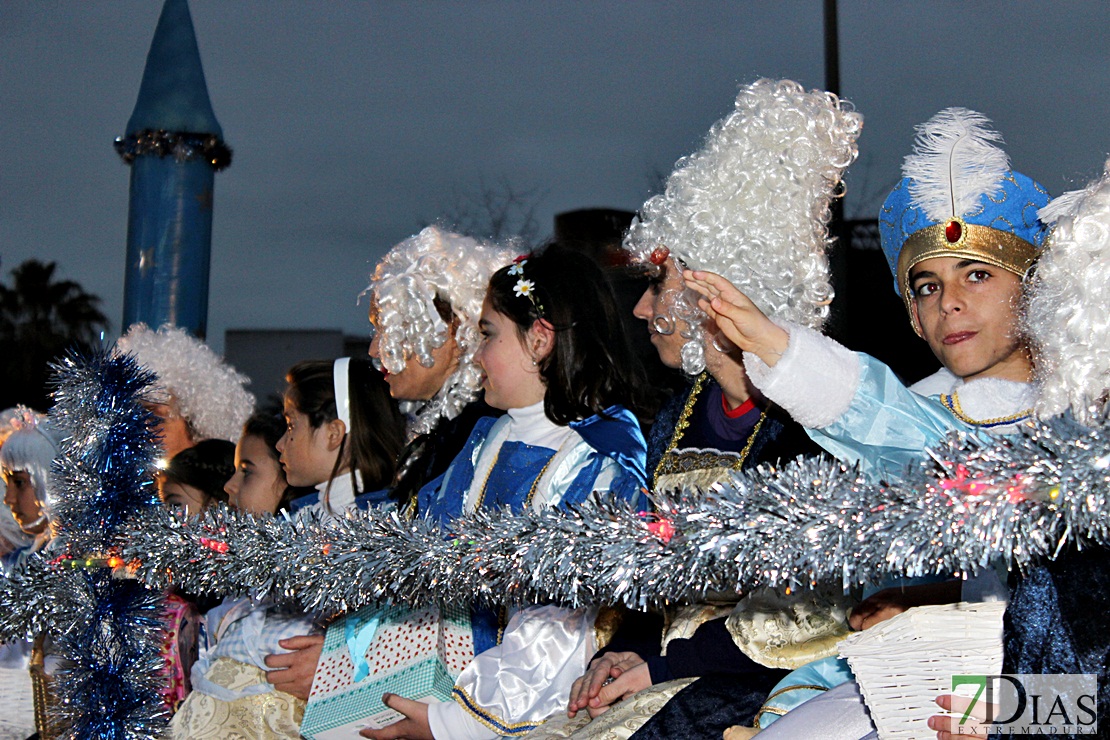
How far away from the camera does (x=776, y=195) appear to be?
3.01 meters

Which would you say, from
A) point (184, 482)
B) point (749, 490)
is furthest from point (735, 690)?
point (184, 482)

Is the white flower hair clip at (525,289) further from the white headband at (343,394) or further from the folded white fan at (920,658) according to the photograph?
the folded white fan at (920,658)

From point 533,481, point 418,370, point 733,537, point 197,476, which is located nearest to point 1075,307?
point 733,537

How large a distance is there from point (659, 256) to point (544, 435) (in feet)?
2.31

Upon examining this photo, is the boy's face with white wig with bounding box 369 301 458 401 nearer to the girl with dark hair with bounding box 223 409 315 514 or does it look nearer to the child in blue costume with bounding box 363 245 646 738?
the child in blue costume with bounding box 363 245 646 738

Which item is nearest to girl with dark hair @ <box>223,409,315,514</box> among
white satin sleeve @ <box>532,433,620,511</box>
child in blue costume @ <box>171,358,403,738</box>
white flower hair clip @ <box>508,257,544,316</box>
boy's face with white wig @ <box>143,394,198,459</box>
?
child in blue costume @ <box>171,358,403,738</box>

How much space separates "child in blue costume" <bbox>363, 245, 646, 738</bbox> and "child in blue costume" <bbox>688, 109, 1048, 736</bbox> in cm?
90

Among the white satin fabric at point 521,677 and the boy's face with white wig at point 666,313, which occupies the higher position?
the boy's face with white wig at point 666,313

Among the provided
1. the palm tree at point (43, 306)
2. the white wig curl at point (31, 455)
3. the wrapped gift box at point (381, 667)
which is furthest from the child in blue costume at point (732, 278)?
the palm tree at point (43, 306)

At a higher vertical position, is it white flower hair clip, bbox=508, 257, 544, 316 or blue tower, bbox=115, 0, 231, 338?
blue tower, bbox=115, 0, 231, 338

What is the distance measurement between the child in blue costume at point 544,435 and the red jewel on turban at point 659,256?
1.30ft

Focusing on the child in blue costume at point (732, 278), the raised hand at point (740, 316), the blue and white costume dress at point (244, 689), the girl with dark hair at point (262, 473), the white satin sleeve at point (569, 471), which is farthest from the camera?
the girl with dark hair at point (262, 473)

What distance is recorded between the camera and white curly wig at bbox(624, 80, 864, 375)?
298cm

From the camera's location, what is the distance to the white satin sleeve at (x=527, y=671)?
8.96 feet
